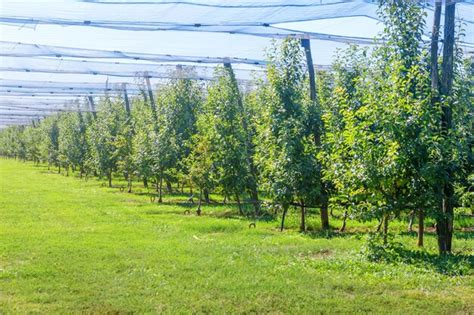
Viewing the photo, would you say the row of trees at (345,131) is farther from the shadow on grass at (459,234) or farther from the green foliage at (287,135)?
the shadow on grass at (459,234)

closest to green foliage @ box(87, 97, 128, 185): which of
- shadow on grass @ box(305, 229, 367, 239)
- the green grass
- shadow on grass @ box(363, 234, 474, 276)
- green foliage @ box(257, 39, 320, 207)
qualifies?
the green grass

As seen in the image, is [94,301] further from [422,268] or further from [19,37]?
[19,37]

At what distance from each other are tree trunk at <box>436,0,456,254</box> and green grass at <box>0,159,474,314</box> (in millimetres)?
631

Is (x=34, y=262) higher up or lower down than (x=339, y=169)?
lower down

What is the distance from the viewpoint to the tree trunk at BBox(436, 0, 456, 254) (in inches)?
313

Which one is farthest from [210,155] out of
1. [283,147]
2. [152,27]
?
[152,27]

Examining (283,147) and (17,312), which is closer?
(17,312)

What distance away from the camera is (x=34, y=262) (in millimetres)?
8070

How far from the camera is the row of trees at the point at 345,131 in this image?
7.80m

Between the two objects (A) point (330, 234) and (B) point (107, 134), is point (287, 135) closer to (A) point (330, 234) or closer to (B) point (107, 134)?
(A) point (330, 234)

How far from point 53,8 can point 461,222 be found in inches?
402

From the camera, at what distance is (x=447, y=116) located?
814 cm

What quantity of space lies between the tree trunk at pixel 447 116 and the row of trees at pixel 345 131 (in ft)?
0.06

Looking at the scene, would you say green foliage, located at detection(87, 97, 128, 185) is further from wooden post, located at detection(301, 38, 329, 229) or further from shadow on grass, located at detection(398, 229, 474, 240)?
shadow on grass, located at detection(398, 229, 474, 240)
